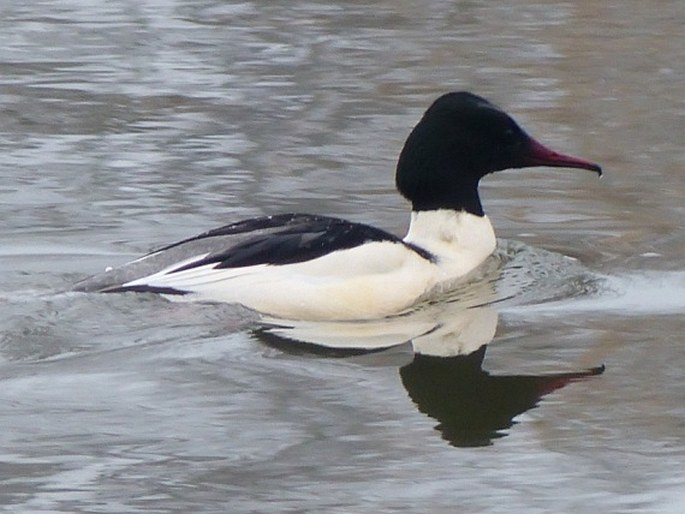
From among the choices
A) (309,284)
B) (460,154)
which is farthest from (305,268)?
(460,154)

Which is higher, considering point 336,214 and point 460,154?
point 460,154

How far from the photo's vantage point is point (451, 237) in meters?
7.99

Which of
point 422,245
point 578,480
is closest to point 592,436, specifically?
point 578,480

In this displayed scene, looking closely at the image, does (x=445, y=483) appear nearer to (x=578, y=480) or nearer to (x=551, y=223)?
(x=578, y=480)

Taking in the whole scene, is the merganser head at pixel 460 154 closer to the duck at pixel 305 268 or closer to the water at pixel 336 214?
the duck at pixel 305 268

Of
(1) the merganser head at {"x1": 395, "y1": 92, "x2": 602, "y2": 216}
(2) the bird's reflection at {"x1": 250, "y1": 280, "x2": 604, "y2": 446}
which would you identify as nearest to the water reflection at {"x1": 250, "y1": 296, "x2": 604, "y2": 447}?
(2) the bird's reflection at {"x1": 250, "y1": 280, "x2": 604, "y2": 446}

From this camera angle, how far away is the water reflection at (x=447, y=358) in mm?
6238

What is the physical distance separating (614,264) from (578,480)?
9.54ft

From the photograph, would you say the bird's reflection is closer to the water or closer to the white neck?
the water

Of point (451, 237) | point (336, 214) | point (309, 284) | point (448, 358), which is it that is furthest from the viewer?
point (336, 214)

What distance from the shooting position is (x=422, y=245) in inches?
313

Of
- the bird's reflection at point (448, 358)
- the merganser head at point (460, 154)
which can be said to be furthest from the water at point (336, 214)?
the merganser head at point (460, 154)

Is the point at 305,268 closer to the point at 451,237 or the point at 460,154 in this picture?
the point at 451,237

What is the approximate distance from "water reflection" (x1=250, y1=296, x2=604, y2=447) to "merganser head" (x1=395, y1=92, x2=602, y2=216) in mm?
529
